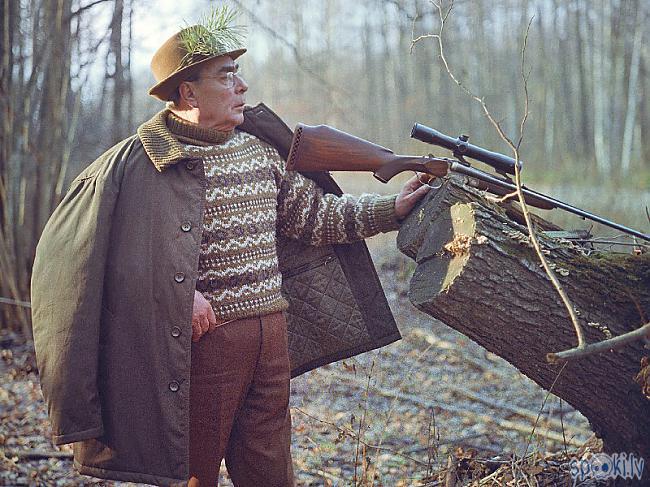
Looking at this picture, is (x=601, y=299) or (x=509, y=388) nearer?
(x=601, y=299)

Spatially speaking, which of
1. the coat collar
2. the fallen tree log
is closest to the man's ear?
the coat collar

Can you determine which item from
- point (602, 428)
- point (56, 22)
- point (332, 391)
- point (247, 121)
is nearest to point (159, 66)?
point (247, 121)

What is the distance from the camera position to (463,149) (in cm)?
332

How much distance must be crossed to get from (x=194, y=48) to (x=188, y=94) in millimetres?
207

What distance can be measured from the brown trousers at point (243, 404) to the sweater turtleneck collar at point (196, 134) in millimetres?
812

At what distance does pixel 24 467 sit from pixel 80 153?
6.04 metres

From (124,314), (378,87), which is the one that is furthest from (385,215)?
(378,87)

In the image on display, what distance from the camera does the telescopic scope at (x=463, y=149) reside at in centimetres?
327

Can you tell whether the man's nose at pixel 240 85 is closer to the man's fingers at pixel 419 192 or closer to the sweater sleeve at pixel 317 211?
→ the sweater sleeve at pixel 317 211

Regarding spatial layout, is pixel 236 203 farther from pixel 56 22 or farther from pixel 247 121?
pixel 56 22

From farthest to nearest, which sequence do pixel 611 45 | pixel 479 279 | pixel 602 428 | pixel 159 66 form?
1. pixel 611 45
2. pixel 159 66
3. pixel 602 428
4. pixel 479 279

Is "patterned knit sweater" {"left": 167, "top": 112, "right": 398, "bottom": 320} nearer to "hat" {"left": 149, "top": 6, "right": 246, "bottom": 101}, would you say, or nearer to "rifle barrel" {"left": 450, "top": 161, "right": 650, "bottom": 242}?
"hat" {"left": 149, "top": 6, "right": 246, "bottom": 101}

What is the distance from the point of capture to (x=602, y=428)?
3.17m

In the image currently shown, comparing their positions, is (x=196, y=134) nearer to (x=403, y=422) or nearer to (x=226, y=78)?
(x=226, y=78)
